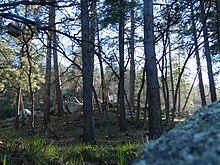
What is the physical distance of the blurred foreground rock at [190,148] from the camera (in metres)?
0.65

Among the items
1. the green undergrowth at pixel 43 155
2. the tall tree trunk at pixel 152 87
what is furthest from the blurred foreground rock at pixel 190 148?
the tall tree trunk at pixel 152 87

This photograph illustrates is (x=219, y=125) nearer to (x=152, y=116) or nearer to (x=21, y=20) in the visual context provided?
(x=21, y=20)

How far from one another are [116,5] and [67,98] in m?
12.3

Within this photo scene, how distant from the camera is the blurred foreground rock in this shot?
65cm

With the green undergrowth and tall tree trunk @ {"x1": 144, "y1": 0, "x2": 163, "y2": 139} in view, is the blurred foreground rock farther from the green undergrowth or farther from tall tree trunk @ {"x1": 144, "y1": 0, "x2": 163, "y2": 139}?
tall tree trunk @ {"x1": 144, "y1": 0, "x2": 163, "y2": 139}

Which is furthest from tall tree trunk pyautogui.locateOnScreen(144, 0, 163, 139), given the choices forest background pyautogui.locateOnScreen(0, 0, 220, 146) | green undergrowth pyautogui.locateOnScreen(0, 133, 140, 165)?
green undergrowth pyautogui.locateOnScreen(0, 133, 140, 165)

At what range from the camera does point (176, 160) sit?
0.73 m

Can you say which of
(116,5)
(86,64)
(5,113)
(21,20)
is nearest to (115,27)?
(116,5)

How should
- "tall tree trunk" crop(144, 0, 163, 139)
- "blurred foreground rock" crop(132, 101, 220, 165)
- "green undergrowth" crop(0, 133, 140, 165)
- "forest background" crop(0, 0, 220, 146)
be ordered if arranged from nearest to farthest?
"blurred foreground rock" crop(132, 101, 220, 165)
"green undergrowth" crop(0, 133, 140, 165)
"forest background" crop(0, 0, 220, 146)
"tall tree trunk" crop(144, 0, 163, 139)

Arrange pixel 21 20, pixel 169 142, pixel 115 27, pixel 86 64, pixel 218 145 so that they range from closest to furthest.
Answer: pixel 218 145, pixel 169 142, pixel 21 20, pixel 86 64, pixel 115 27

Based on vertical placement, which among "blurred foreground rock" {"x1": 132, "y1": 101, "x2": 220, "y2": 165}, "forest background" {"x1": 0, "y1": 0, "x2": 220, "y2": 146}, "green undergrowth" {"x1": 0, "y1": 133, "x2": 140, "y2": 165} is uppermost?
"forest background" {"x1": 0, "y1": 0, "x2": 220, "y2": 146}

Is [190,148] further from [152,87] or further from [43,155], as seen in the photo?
[152,87]

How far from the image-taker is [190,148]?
0.76 m

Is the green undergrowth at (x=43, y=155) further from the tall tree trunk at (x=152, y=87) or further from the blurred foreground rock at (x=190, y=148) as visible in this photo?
the tall tree trunk at (x=152, y=87)
